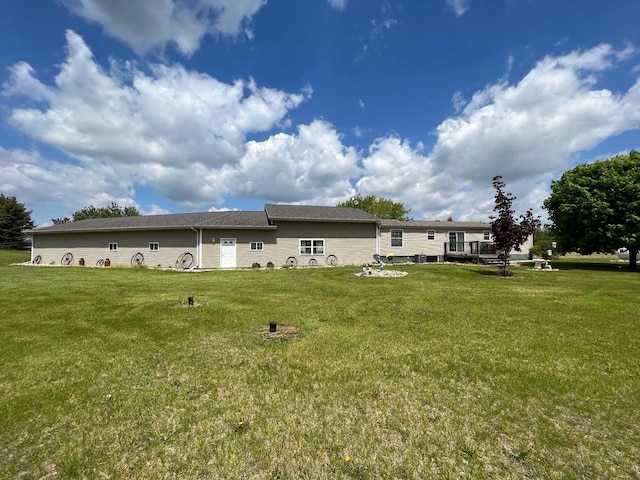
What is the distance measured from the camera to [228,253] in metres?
19.5

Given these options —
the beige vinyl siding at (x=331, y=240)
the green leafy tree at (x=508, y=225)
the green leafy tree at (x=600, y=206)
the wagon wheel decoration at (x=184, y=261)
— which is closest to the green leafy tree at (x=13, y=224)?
the wagon wheel decoration at (x=184, y=261)

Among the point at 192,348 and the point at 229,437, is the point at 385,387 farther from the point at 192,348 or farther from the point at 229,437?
the point at 192,348

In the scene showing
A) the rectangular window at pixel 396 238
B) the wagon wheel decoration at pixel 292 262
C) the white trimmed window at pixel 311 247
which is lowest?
the wagon wheel decoration at pixel 292 262

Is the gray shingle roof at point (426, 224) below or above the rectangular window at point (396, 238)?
above

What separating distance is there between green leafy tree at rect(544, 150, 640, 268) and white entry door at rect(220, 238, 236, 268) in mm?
22371

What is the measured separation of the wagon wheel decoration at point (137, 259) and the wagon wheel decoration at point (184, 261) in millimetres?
2818

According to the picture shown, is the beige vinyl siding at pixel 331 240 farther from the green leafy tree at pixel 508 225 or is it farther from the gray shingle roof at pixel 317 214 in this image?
the green leafy tree at pixel 508 225

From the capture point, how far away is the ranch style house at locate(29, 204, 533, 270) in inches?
764

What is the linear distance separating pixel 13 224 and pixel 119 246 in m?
31.5

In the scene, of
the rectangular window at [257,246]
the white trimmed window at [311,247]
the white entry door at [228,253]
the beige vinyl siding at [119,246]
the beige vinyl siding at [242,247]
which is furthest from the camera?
the white trimmed window at [311,247]

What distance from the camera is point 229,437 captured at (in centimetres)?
282

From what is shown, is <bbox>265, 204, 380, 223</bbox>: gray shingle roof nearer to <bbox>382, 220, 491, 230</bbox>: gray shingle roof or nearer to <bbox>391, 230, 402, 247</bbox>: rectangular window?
<bbox>382, 220, 491, 230</bbox>: gray shingle roof

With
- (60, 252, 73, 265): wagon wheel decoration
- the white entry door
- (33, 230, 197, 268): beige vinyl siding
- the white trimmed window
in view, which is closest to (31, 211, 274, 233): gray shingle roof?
(33, 230, 197, 268): beige vinyl siding

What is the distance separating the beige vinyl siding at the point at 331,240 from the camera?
67.0ft
